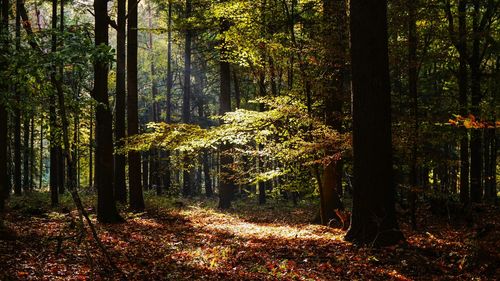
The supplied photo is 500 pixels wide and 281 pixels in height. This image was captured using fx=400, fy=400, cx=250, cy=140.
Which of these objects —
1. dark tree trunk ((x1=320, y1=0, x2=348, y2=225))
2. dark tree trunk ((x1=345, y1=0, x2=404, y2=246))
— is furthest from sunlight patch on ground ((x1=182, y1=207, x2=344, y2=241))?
dark tree trunk ((x1=345, y1=0, x2=404, y2=246))

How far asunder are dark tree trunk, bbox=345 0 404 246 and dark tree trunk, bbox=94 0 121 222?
759 centimetres

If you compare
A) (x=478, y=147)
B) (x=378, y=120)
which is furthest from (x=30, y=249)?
(x=478, y=147)

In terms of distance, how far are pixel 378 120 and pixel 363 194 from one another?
1646 mm

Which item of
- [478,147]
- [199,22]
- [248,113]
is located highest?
[199,22]

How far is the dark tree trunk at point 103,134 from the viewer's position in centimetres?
1227

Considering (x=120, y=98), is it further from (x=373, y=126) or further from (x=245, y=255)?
(x=373, y=126)

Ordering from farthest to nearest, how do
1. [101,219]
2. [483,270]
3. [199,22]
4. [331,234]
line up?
[199,22], [101,219], [331,234], [483,270]

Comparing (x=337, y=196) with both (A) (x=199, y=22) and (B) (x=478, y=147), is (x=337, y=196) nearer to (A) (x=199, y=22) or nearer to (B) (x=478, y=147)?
(B) (x=478, y=147)

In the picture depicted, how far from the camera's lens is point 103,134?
12633 millimetres

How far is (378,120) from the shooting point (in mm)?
8664

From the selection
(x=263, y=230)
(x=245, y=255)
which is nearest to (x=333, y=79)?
(x=263, y=230)

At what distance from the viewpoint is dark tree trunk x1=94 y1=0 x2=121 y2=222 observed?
12.3m

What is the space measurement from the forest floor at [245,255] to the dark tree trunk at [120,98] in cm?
573

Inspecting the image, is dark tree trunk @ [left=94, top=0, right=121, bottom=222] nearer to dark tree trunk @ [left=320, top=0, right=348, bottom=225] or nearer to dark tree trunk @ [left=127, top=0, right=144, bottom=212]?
dark tree trunk @ [left=127, top=0, right=144, bottom=212]
